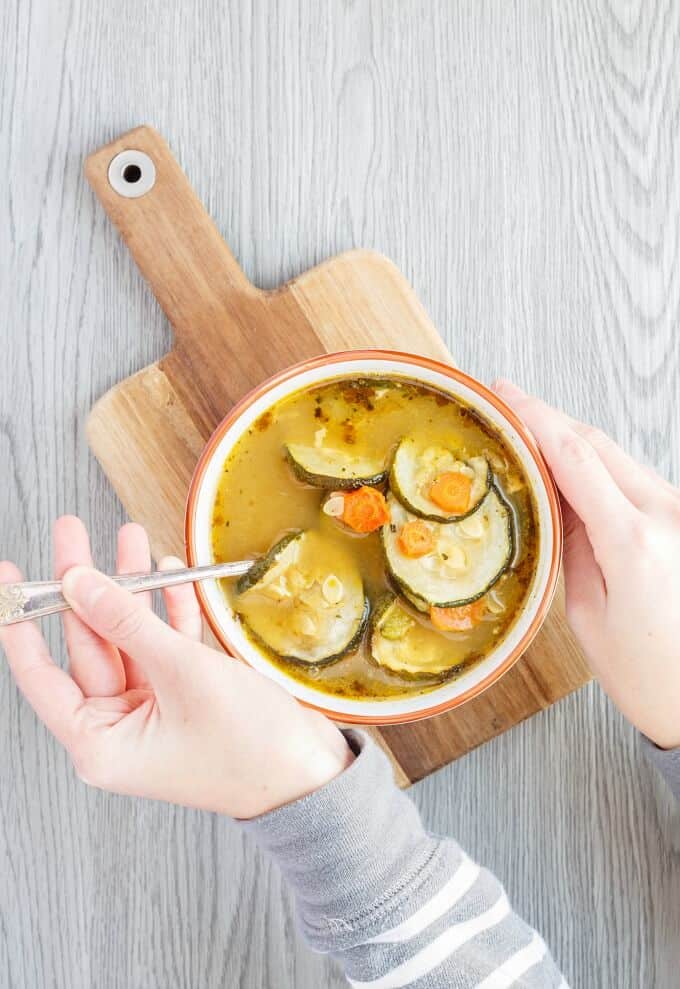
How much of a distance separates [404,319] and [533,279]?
13.1 inches

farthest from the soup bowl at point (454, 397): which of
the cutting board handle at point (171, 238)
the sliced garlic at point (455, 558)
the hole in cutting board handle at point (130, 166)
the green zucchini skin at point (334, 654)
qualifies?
the hole in cutting board handle at point (130, 166)

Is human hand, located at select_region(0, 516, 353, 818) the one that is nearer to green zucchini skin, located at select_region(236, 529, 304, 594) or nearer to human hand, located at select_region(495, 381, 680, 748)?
green zucchini skin, located at select_region(236, 529, 304, 594)

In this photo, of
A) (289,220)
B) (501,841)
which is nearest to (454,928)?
(501,841)

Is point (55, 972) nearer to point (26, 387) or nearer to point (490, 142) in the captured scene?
point (26, 387)

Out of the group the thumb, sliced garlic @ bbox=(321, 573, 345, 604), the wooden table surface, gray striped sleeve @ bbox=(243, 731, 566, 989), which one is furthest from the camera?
the wooden table surface

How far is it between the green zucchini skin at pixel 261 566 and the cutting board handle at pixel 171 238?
0.47 meters

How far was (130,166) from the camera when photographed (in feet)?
5.87

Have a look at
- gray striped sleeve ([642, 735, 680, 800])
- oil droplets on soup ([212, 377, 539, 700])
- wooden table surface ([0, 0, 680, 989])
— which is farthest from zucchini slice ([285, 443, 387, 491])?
gray striped sleeve ([642, 735, 680, 800])

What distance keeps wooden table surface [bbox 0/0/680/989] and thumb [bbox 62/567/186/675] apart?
522mm

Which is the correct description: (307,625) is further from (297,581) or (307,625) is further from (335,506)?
(335,506)

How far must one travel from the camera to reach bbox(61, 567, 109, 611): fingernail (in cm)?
135

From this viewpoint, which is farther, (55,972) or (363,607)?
(55,972)

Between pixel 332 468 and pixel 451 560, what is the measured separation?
0.25m

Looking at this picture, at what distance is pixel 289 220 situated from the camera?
1.91m
